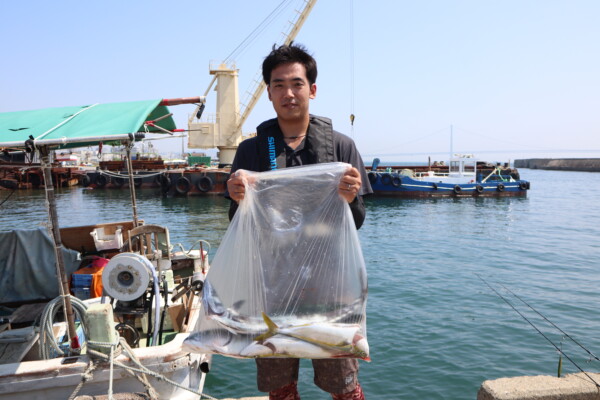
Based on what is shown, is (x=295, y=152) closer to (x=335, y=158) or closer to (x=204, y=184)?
(x=335, y=158)

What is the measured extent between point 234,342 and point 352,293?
2.06 ft

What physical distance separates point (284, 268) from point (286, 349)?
0.41 meters

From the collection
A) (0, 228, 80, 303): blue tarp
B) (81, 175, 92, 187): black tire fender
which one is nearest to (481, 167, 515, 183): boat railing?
(0, 228, 80, 303): blue tarp

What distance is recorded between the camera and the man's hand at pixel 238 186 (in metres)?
2.23

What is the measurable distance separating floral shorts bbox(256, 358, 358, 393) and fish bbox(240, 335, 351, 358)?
243 mm

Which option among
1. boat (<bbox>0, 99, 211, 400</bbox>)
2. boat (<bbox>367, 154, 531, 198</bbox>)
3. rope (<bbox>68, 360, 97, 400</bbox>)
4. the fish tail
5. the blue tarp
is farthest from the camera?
boat (<bbox>367, 154, 531, 198</bbox>)

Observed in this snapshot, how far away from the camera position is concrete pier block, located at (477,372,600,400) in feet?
11.9

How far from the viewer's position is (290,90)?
2.24m

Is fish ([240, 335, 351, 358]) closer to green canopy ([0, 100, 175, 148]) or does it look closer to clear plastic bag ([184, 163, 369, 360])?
clear plastic bag ([184, 163, 369, 360])

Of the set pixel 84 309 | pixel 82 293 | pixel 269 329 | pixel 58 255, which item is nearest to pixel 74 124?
pixel 58 255

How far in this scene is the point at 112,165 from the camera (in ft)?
143

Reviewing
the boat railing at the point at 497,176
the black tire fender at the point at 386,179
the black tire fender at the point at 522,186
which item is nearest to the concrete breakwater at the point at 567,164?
the boat railing at the point at 497,176

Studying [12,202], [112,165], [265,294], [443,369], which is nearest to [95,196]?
[12,202]

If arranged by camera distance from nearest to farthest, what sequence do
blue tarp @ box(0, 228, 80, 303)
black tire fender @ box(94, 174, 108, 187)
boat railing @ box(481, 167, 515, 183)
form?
blue tarp @ box(0, 228, 80, 303)
boat railing @ box(481, 167, 515, 183)
black tire fender @ box(94, 174, 108, 187)
